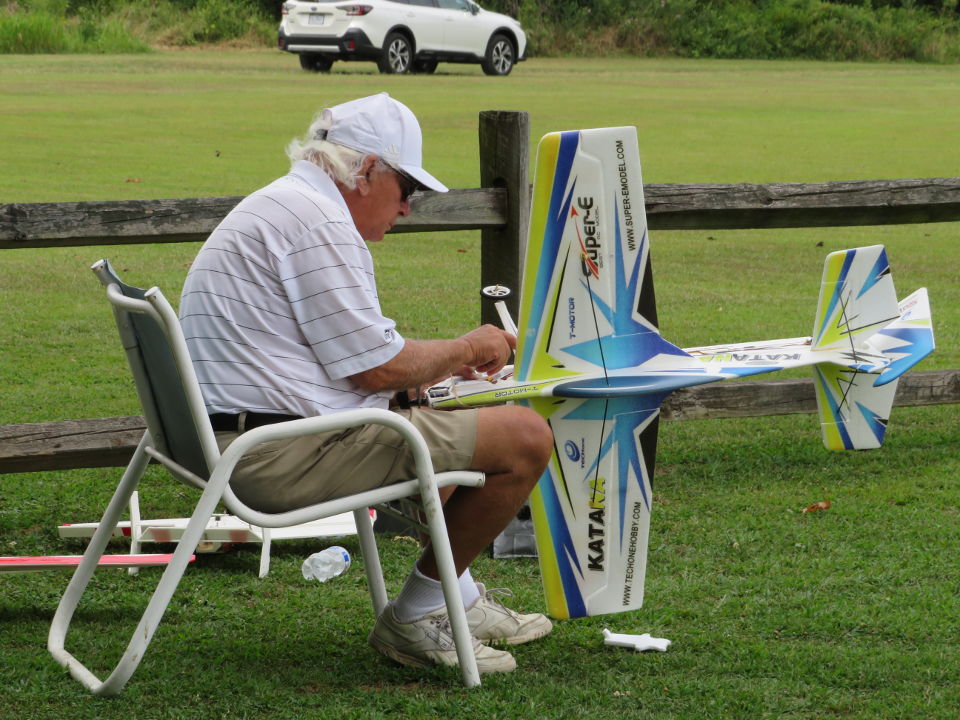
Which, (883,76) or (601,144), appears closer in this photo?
(601,144)

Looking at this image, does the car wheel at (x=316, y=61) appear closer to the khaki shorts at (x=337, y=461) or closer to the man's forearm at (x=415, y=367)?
the man's forearm at (x=415, y=367)

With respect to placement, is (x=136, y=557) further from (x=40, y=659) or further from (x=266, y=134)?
(x=266, y=134)

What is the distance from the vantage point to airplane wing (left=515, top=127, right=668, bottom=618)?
3.09m

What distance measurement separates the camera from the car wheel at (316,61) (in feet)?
76.6

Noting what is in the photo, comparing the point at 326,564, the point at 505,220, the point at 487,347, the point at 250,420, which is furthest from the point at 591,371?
the point at 505,220

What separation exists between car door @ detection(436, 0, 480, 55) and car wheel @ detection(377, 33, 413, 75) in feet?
2.82

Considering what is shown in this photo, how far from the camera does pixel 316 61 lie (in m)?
23.5

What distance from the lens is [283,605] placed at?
3.46 meters

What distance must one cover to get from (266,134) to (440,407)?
13711mm

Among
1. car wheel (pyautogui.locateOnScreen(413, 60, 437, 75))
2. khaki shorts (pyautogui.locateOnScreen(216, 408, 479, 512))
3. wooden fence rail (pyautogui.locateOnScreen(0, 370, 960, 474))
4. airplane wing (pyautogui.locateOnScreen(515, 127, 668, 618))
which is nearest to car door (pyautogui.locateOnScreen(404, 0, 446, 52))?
car wheel (pyautogui.locateOnScreen(413, 60, 437, 75))

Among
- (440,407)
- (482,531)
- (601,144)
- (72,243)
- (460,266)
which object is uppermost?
(601,144)

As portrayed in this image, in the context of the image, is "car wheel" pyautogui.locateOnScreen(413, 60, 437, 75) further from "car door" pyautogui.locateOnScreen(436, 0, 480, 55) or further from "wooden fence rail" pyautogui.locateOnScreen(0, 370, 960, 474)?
Result: "wooden fence rail" pyautogui.locateOnScreen(0, 370, 960, 474)

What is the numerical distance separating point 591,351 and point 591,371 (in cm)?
5

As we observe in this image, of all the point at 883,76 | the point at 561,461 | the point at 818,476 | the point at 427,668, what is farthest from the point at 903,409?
the point at 883,76
